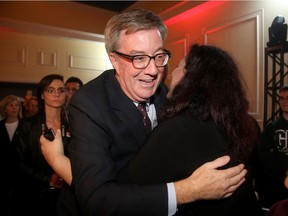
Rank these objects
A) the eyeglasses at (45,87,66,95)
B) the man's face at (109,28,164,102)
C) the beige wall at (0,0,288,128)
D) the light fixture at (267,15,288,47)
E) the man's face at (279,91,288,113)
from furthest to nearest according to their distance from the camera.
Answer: the beige wall at (0,0,288,128)
the light fixture at (267,15,288,47)
the man's face at (279,91,288,113)
the eyeglasses at (45,87,66,95)
the man's face at (109,28,164,102)

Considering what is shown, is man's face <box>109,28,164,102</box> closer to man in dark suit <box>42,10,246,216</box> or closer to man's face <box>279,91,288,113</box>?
man in dark suit <box>42,10,246,216</box>

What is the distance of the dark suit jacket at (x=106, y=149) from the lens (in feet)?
2.93

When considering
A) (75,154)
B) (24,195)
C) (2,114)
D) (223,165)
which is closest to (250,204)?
(223,165)

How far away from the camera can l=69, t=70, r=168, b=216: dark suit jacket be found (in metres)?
0.89

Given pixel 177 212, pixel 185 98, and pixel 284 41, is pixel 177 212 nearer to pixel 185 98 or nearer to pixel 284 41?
pixel 185 98

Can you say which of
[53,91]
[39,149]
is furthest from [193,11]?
[39,149]

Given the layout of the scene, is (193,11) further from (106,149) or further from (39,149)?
(106,149)

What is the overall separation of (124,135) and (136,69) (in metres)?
0.30

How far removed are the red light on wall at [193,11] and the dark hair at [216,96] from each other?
3.86m

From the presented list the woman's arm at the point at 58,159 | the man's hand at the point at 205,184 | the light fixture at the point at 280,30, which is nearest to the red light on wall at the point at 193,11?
the light fixture at the point at 280,30

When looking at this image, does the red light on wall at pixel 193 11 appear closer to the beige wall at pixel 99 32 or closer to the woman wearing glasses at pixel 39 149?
the beige wall at pixel 99 32

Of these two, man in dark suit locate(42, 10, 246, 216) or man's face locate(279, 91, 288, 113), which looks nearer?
man in dark suit locate(42, 10, 246, 216)

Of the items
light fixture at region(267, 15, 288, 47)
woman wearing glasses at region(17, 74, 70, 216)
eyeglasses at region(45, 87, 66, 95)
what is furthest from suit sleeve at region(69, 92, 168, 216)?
light fixture at region(267, 15, 288, 47)

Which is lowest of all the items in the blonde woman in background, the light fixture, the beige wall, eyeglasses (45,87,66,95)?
the blonde woman in background
